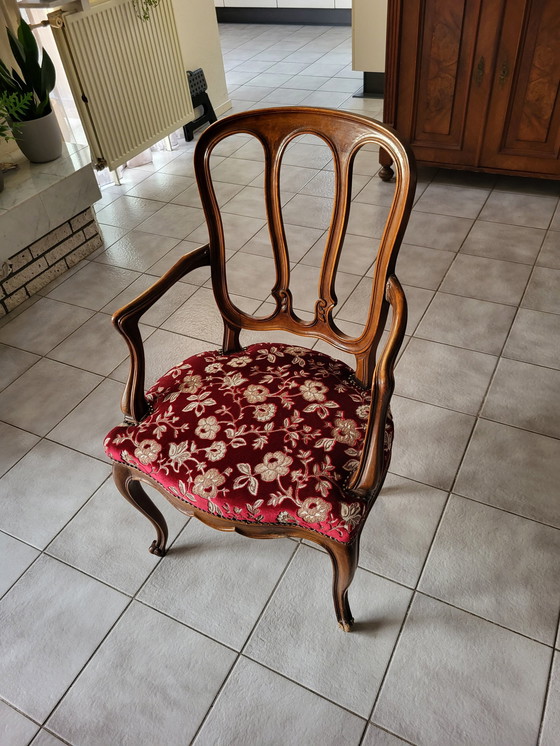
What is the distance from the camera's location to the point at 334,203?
49.1 inches

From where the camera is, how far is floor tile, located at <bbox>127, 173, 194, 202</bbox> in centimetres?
320

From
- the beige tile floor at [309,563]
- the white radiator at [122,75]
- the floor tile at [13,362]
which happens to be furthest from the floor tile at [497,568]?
the white radiator at [122,75]

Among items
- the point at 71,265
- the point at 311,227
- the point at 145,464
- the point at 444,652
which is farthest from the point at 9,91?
the point at 444,652

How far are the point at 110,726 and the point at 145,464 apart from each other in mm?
553

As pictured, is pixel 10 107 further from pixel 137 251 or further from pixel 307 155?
pixel 307 155

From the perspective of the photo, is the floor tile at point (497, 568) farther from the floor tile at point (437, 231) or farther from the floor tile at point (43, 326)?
the floor tile at point (43, 326)

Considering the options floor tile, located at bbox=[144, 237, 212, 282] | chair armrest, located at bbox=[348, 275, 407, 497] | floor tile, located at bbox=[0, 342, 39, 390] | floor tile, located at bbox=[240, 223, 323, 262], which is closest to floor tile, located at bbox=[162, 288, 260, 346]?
floor tile, located at bbox=[144, 237, 212, 282]

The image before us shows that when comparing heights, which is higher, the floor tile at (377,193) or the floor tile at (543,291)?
the floor tile at (543,291)

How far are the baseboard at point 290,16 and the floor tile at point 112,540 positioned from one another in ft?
17.6

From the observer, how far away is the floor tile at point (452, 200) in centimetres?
278

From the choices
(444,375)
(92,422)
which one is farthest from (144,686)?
(444,375)

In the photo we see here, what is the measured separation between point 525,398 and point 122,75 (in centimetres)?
247

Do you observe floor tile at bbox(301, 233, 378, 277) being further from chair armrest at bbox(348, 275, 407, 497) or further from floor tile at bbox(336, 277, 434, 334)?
chair armrest at bbox(348, 275, 407, 497)

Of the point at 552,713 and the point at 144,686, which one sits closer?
the point at 552,713
